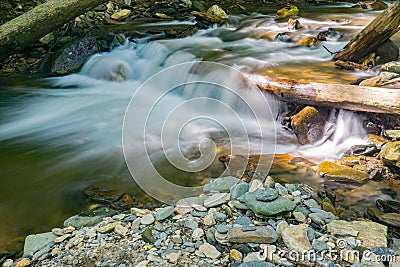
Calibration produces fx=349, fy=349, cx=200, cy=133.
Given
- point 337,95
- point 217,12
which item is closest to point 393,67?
point 337,95

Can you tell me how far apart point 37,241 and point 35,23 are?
197 inches

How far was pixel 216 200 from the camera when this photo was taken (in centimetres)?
299

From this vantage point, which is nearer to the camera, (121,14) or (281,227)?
(281,227)

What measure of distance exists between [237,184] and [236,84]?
2726mm

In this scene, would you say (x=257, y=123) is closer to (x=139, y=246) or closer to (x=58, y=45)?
(x=139, y=246)

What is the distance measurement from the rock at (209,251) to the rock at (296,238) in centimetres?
48

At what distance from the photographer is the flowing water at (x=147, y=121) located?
12.5 feet

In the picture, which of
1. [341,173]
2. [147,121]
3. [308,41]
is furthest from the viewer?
[308,41]

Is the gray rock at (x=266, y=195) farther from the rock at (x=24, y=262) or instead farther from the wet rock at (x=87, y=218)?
the rock at (x=24, y=262)

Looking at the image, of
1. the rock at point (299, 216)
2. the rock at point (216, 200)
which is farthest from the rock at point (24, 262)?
the rock at point (299, 216)

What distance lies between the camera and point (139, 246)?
248 cm

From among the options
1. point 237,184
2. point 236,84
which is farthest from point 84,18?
point 237,184

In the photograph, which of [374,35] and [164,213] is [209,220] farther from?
[374,35]

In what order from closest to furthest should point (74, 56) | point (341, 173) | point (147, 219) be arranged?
point (147, 219) < point (341, 173) < point (74, 56)
